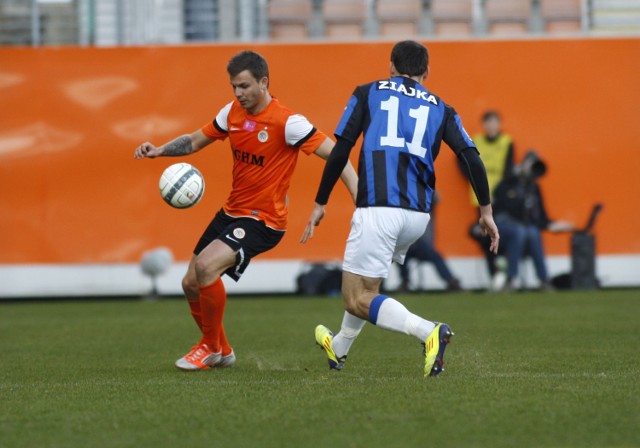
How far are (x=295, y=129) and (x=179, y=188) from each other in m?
0.89

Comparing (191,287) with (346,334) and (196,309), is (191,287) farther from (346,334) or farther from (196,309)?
(346,334)

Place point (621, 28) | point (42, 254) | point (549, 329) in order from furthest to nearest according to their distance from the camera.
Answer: point (621, 28), point (42, 254), point (549, 329)

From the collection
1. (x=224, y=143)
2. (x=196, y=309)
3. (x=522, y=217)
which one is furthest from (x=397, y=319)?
(x=224, y=143)

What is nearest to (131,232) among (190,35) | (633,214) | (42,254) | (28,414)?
(42,254)

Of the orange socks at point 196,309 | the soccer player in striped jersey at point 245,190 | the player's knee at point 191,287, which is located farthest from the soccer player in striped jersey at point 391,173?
the orange socks at point 196,309

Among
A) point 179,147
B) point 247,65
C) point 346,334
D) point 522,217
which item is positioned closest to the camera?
point 346,334

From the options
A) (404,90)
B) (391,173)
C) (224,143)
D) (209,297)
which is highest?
(404,90)

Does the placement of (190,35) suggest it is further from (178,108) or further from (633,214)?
(633,214)

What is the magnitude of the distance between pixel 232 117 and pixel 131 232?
8.17 m

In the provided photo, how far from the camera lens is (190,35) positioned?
17250 millimetres

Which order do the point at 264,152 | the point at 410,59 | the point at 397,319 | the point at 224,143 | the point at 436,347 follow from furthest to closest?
the point at 224,143 < the point at 264,152 < the point at 410,59 < the point at 397,319 < the point at 436,347

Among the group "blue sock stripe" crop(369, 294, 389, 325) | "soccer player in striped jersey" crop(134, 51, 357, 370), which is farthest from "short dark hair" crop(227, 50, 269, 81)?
"blue sock stripe" crop(369, 294, 389, 325)

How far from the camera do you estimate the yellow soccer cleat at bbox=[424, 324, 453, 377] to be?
5781 mm

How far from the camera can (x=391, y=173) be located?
6.10m
